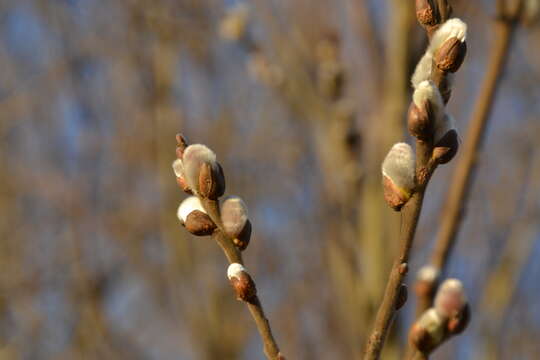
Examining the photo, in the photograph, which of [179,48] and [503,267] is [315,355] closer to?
[503,267]

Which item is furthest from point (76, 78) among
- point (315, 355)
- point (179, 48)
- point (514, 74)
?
point (514, 74)

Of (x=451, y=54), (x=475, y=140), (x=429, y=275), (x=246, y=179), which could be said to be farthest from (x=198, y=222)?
(x=246, y=179)

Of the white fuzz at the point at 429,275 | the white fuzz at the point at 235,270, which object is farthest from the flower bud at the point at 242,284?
the white fuzz at the point at 429,275

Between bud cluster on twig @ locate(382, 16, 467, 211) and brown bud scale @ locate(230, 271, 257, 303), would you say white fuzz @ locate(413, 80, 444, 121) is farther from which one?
brown bud scale @ locate(230, 271, 257, 303)

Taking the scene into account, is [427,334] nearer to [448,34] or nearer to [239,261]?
[239,261]

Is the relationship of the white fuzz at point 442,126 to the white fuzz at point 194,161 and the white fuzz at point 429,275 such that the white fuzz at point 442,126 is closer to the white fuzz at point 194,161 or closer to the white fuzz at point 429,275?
the white fuzz at point 194,161
